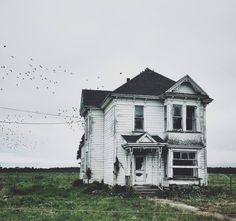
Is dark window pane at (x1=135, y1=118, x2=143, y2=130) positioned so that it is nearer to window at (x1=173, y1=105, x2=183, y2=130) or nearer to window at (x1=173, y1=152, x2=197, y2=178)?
window at (x1=173, y1=105, x2=183, y2=130)

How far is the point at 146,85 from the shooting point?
30.1 meters

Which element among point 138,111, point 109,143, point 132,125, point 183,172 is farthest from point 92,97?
point 183,172

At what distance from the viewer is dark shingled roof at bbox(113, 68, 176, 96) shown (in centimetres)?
2882

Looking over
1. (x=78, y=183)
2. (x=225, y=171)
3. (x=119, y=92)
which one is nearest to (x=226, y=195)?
(x=119, y=92)

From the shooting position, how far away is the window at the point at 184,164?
92.8 ft

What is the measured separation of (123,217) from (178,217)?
6.75 feet

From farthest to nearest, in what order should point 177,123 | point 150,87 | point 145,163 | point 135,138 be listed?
point 150,87
point 177,123
point 145,163
point 135,138

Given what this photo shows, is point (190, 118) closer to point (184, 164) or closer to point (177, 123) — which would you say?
point (177, 123)

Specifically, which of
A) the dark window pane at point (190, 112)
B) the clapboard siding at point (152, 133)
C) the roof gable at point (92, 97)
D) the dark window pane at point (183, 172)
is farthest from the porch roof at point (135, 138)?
the roof gable at point (92, 97)

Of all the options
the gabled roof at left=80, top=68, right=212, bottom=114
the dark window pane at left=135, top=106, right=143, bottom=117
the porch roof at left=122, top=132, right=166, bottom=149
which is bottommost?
the porch roof at left=122, top=132, right=166, bottom=149

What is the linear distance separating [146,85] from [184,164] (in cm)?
655

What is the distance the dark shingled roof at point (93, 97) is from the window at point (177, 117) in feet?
25.9

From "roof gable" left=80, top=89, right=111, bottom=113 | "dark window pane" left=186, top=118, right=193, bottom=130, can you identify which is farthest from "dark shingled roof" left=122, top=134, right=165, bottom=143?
"roof gable" left=80, top=89, right=111, bottom=113

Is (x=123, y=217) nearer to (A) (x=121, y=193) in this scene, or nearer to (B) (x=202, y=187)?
(A) (x=121, y=193)
